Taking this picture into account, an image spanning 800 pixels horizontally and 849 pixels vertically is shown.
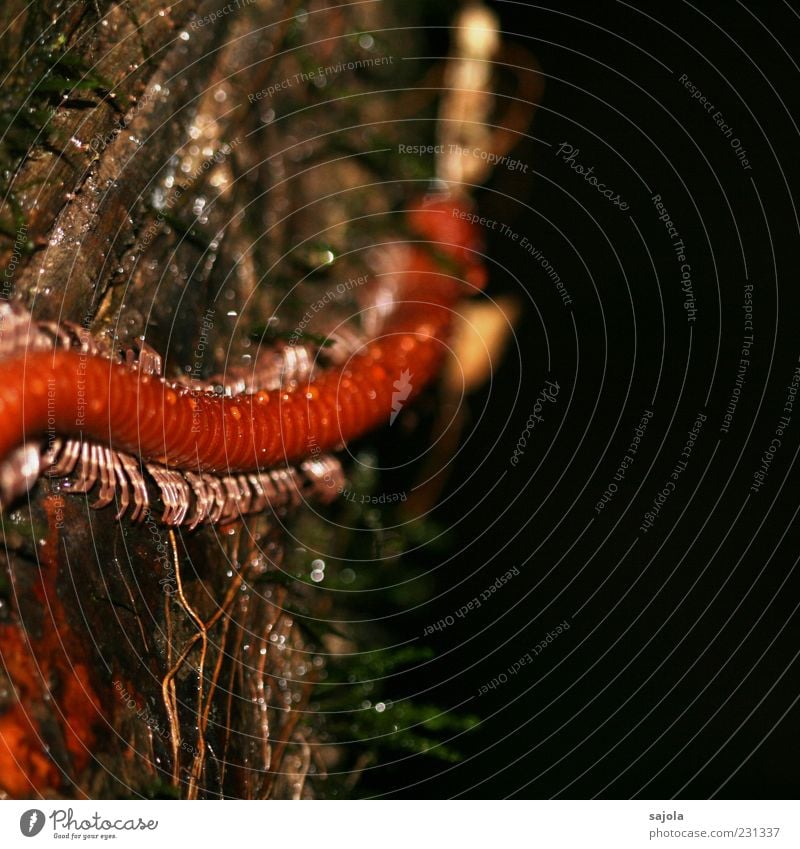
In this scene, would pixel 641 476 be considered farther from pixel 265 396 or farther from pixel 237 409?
pixel 237 409

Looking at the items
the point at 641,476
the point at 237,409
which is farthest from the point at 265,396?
the point at 641,476

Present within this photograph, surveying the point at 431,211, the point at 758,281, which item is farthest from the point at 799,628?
the point at 431,211

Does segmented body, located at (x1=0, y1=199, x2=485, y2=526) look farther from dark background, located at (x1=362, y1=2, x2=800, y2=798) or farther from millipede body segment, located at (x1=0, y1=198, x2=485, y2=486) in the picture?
dark background, located at (x1=362, y1=2, x2=800, y2=798)

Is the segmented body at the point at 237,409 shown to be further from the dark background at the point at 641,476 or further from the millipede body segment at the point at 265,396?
the dark background at the point at 641,476

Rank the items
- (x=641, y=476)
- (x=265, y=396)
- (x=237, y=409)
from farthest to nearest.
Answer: (x=641, y=476), (x=265, y=396), (x=237, y=409)

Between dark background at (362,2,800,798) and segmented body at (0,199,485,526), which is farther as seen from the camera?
dark background at (362,2,800,798)

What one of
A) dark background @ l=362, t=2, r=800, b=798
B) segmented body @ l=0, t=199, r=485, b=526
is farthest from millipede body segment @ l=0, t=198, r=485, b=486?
dark background @ l=362, t=2, r=800, b=798
